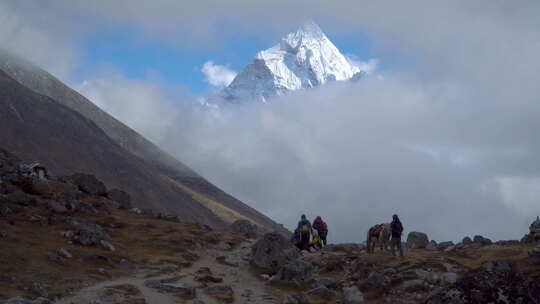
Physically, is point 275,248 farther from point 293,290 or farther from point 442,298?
point 442,298

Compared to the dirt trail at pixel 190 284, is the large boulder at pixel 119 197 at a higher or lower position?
higher

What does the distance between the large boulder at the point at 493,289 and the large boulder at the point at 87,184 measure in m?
52.1

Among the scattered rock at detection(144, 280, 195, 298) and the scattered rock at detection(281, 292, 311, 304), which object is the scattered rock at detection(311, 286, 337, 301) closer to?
the scattered rock at detection(281, 292, 311, 304)

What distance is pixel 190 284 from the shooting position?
29.6m

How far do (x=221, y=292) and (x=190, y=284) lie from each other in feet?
7.26

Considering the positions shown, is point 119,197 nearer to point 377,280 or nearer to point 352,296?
point 377,280

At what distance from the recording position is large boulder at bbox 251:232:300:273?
3641 centimetres

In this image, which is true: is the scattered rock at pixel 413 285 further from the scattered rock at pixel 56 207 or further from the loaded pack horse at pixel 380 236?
the scattered rock at pixel 56 207

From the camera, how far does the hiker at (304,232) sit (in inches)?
1676

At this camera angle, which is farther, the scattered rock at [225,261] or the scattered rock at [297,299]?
the scattered rock at [225,261]

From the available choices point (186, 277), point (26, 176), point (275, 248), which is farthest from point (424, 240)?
point (26, 176)

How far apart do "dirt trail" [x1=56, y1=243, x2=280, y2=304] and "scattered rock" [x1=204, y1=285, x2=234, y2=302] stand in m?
0.26

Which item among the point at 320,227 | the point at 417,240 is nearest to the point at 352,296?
the point at 320,227

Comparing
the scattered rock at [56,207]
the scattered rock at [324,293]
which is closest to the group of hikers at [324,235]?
the scattered rock at [324,293]
